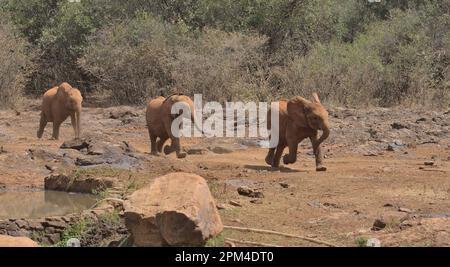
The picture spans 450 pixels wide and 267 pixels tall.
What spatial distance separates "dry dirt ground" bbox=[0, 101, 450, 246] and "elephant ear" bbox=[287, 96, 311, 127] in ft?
3.10

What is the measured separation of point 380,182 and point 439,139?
252 inches

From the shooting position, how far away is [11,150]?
14.3 metres

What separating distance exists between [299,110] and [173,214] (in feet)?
22.6

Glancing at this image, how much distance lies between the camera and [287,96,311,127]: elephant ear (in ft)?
43.7

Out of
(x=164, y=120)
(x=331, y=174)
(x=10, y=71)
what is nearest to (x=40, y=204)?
(x=164, y=120)

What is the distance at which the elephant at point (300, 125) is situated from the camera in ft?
43.3

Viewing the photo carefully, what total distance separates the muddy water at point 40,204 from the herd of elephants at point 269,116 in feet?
12.9

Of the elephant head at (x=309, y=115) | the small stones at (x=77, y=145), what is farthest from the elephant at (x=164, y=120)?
the elephant head at (x=309, y=115)

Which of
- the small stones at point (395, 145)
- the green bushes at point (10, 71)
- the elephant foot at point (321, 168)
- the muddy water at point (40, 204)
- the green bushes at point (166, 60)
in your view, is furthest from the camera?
the green bushes at point (10, 71)

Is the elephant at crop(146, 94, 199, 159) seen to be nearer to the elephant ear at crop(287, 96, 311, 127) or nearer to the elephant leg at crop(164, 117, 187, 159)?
the elephant leg at crop(164, 117, 187, 159)

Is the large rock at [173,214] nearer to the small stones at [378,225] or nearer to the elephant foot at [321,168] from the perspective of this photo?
the small stones at [378,225]
